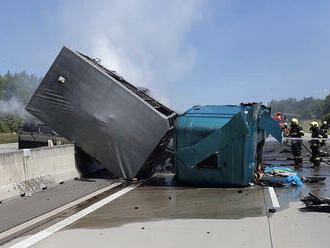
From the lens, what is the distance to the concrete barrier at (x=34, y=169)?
766 cm

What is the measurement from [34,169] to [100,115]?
76.9 inches

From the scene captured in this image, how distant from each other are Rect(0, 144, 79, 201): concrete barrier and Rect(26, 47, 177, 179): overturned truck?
1.98 ft

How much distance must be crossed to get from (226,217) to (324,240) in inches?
63.1

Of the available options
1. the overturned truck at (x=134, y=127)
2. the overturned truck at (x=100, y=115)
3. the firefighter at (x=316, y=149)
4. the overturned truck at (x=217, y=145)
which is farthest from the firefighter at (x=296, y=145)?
the overturned truck at (x=100, y=115)

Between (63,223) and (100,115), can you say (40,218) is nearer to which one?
(63,223)

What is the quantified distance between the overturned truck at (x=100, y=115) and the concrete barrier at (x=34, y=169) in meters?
0.60

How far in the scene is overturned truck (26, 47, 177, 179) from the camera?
30.5 feet

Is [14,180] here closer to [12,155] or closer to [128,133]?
[12,155]

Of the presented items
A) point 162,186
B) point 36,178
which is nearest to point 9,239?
point 36,178

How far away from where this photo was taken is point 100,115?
375 inches

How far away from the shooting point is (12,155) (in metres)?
7.86

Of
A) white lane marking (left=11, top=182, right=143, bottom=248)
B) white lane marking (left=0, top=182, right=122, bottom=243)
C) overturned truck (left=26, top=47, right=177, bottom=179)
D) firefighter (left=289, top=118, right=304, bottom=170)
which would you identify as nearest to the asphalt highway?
white lane marking (left=11, top=182, right=143, bottom=248)

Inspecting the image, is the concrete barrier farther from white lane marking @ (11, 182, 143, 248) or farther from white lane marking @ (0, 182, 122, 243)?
white lane marking @ (11, 182, 143, 248)

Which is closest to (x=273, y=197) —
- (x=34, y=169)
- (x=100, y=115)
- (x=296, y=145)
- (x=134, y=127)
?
(x=134, y=127)
